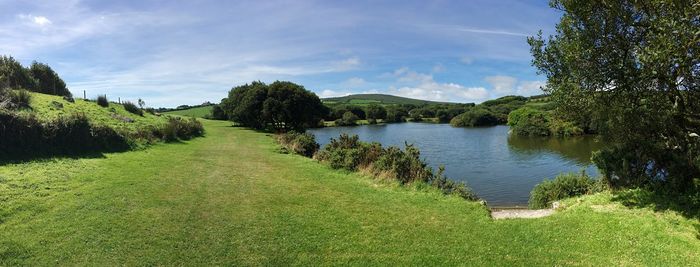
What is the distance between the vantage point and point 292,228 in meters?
10.1

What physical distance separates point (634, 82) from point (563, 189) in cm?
642

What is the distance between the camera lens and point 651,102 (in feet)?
33.6

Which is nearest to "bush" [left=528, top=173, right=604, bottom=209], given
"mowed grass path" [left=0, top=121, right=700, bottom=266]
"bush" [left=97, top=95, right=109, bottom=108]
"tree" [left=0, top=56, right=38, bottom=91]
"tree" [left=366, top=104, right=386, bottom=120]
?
"mowed grass path" [left=0, top=121, right=700, bottom=266]

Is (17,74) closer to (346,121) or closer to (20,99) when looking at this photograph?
(20,99)

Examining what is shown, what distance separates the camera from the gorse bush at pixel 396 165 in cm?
1494

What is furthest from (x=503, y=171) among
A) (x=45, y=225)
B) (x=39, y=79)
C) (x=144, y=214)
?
(x=39, y=79)

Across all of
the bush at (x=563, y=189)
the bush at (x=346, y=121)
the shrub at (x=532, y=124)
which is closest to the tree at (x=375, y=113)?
the bush at (x=346, y=121)

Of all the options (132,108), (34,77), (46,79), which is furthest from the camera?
(46,79)

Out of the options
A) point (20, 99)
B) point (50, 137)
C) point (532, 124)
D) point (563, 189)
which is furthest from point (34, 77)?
point (532, 124)

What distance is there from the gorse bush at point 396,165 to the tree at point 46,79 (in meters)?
45.8

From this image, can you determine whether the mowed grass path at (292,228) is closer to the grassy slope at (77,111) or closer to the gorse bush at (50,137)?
the gorse bush at (50,137)

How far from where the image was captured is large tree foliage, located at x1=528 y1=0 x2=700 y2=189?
30.3ft

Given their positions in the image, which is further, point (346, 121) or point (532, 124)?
point (346, 121)

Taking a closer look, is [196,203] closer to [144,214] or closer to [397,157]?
[144,214]
